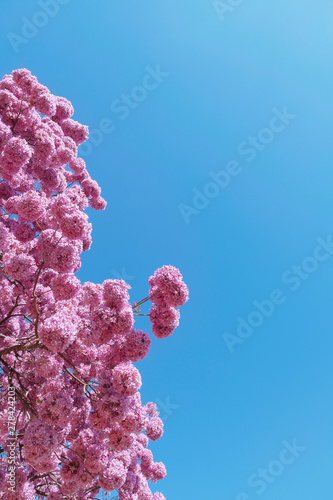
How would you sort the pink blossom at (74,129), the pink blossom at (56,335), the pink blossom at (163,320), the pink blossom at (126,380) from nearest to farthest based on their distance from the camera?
the pink blossom at (56,335), the pink blossom at (126,380), the pink blossom at (163,320), the pink blossom at (74,129)

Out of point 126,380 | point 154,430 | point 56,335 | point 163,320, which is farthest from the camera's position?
point 154,430

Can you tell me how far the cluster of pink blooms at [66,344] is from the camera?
468cm

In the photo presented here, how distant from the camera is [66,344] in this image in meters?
4.41

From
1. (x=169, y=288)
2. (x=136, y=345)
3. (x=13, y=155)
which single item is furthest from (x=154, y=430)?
(x=13, y=155)

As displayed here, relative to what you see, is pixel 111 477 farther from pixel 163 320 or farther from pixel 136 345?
pixel 163 320

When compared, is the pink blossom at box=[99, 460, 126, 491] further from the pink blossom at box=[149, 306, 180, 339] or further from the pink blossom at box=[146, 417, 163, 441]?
the pink blossom at box=[146, 417, 163, 441]

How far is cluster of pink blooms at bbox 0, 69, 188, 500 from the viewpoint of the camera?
4.68m

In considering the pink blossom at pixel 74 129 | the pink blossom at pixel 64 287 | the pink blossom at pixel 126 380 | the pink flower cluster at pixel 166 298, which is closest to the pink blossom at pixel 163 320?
the pink flower cluster at pixel 166 298

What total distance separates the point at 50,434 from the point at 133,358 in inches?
61.5

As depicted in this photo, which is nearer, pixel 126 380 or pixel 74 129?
pixel 126 380

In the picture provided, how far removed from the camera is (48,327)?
4.39m

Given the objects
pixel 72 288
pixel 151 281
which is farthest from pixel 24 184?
pixel 151 281
